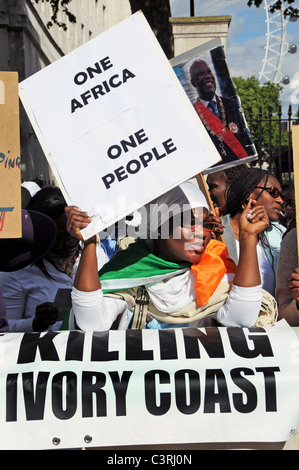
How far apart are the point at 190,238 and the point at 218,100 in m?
1.71

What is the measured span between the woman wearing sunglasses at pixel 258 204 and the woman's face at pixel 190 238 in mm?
853

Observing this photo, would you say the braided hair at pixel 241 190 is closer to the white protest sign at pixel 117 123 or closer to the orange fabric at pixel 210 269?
the orange fabric at pixel 210 269

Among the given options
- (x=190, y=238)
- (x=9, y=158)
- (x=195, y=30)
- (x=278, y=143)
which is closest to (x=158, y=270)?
(x=190, y=238)

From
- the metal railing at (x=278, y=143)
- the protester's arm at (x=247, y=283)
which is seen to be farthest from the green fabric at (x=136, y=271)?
the metal railing at (x=278, y=143)

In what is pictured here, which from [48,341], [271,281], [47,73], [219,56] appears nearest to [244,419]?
[48,341]

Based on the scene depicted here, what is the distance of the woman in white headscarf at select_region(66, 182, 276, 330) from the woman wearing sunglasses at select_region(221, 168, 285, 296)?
0.79 metres

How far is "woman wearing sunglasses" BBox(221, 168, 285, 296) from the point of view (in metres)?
3.81

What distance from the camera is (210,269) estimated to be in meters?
2.91

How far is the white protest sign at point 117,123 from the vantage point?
2.83 meters

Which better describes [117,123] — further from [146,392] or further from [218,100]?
[218,100]

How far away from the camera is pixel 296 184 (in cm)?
275

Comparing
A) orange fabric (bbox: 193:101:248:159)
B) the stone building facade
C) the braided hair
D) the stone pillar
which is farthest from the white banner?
the stone pillar

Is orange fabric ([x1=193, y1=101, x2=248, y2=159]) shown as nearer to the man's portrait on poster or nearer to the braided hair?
the man's portrait on poster

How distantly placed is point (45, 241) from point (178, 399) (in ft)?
3.12
